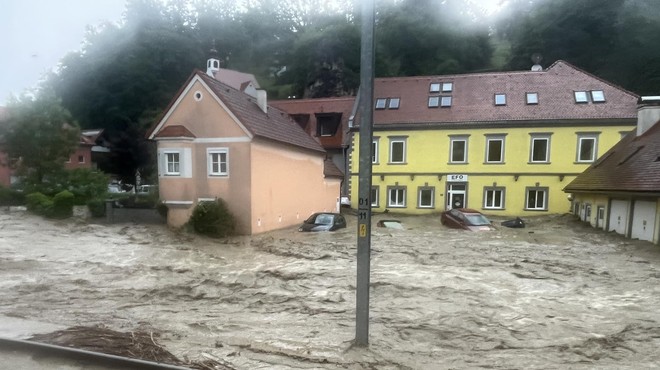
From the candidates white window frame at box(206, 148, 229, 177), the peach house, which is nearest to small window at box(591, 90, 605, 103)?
the peach house

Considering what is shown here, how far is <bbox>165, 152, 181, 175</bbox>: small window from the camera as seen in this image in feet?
68.2

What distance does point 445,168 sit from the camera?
31.4 meters

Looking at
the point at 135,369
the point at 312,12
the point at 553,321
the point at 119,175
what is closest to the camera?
the point at 135,369

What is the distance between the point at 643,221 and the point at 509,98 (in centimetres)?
1586

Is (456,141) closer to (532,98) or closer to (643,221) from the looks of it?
(532,98)

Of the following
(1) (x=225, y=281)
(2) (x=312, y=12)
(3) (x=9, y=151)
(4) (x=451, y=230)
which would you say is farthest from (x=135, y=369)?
(2) (x=312, y=12)

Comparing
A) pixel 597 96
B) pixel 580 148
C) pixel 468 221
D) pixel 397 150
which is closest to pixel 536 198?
pixel 580 148

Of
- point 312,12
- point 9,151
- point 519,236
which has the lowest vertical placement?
point 519,236

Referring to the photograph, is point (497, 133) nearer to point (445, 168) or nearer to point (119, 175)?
point (445, 168)

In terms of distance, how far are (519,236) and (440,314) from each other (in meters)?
14.6

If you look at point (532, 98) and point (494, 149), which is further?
point (532, 98)

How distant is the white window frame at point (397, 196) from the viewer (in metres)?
32.2

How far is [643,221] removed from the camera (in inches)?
721

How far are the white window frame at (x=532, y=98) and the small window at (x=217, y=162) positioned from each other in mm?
23458
